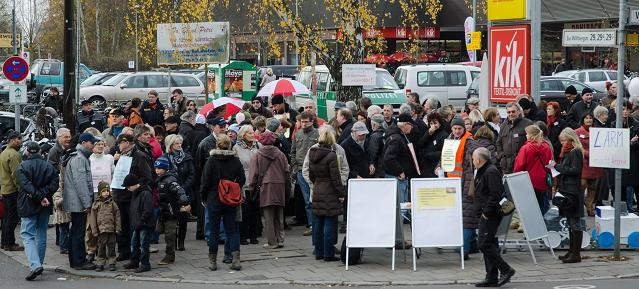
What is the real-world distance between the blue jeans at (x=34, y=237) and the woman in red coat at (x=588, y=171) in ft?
27.7

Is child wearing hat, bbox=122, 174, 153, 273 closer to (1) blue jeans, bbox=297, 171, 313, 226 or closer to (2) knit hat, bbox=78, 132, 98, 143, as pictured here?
(2) knit hat, bbox=78, 132, 98, 143

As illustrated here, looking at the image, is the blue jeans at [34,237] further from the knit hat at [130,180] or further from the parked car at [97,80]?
the parked car at [97,80]

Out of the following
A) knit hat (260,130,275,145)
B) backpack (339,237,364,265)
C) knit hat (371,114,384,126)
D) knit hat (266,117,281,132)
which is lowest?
backpack (339,237,364,265)

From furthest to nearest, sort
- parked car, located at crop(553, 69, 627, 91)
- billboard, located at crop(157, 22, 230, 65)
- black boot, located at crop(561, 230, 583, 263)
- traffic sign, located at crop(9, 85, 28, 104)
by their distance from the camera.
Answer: parked car, located at crop(553, 69, 627, 91), billboard, located at crop(157, 22, 230, 65), traffic sign, located at crop(9, 85, 28, 104), black boot, located at crop(561, 230, 583, 263)

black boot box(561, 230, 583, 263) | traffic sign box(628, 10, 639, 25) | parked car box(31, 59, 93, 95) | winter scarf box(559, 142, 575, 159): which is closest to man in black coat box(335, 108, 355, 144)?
winter scarf box(559, 142, 575, 159)

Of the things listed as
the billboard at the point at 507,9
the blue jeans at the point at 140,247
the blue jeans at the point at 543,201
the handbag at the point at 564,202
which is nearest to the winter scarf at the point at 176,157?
the blue jeans at the point at 140,247

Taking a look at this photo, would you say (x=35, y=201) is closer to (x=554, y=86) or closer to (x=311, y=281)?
(x=311, y=281)

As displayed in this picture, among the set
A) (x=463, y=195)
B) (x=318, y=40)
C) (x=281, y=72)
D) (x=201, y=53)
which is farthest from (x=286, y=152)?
(x=281, y=72)

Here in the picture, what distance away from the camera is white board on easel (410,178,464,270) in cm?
1270

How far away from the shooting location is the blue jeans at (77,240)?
1301 cm

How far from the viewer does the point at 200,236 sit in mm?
15242

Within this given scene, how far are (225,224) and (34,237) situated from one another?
7.78 ft

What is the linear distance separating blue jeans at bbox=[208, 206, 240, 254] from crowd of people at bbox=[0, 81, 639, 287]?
0.06 ft

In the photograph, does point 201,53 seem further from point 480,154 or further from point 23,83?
point 480,154
